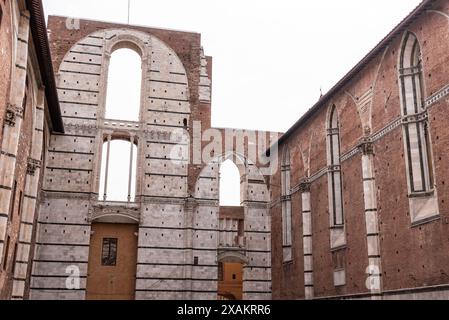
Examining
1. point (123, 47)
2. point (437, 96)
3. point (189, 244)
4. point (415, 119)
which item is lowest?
point (189, 244)

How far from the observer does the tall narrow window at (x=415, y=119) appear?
14070 mm

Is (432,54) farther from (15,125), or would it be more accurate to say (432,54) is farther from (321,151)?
(15,125)

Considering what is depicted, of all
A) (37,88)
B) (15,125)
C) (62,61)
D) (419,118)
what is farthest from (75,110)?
(419,118)

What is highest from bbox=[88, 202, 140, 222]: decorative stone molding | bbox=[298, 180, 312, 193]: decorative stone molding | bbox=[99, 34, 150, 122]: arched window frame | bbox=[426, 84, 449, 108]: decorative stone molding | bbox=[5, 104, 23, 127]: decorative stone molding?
bbox=[99, 34, 150, 122]: arched window frame

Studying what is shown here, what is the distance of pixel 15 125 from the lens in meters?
12.9

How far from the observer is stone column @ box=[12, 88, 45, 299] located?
17.1m

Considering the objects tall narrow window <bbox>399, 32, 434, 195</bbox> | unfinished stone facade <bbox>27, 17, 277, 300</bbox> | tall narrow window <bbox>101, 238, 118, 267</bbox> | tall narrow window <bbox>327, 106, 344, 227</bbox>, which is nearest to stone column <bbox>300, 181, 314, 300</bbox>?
tall narrow window <bbox>327, 106, 344, 227</bbox>

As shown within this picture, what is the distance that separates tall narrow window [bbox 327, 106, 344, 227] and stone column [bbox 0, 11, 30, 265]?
10777 mm

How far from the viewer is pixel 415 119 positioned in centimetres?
1448

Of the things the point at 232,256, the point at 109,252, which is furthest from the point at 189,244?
the point at 109,252

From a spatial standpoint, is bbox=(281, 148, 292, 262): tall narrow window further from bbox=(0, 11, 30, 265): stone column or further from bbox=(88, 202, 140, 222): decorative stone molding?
bbox=(0, 11, 30, 265): stone column

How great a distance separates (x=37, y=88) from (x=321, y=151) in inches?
405

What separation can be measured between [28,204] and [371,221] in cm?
1094

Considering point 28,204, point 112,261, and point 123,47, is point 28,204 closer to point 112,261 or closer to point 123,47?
point 112,261
